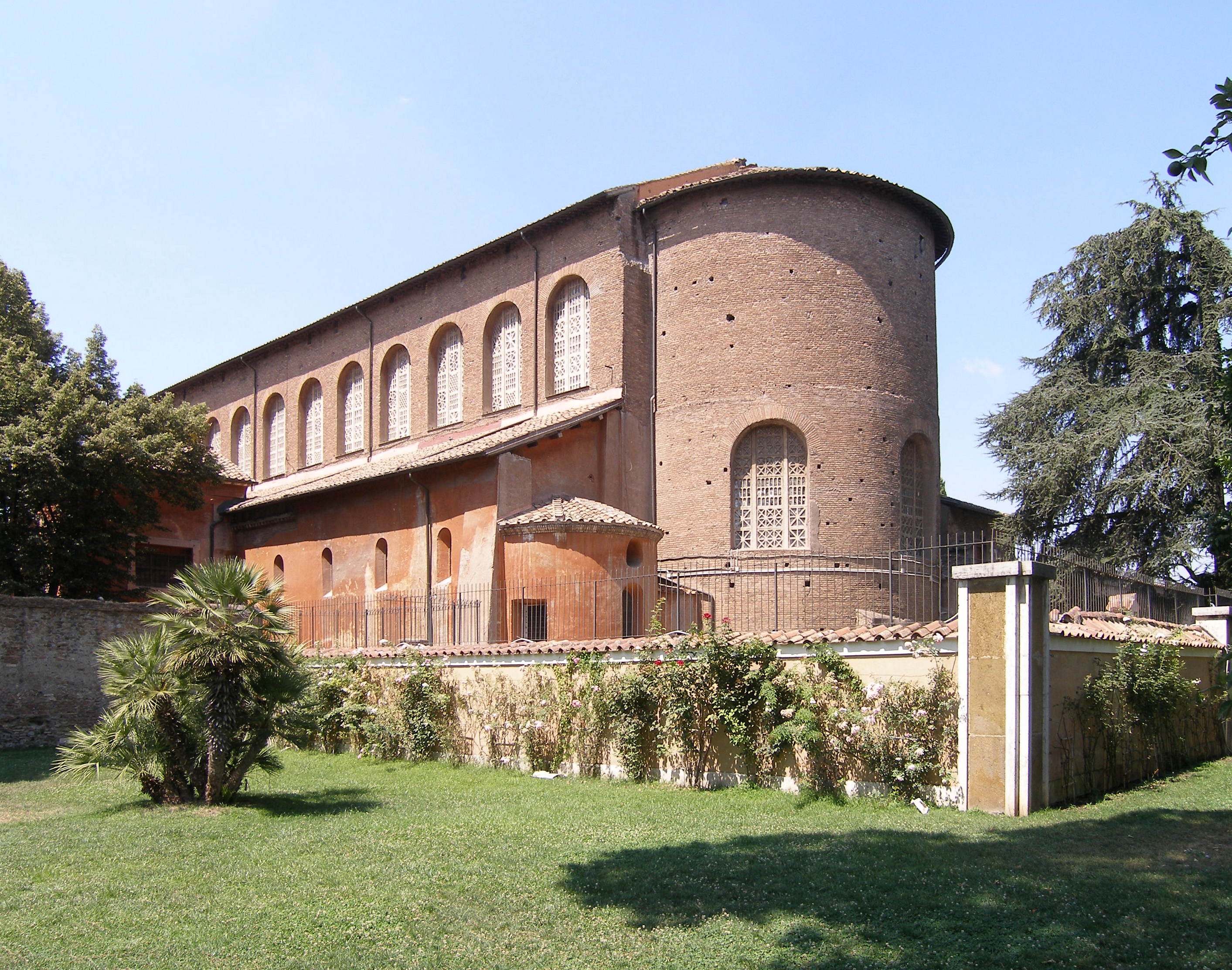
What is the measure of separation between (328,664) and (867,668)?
9818 millimetres

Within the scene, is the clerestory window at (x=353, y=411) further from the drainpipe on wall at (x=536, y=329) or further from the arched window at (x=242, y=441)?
the drainpipe on wall at (x=536, y=329)

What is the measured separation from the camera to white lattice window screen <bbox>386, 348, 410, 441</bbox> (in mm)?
28625

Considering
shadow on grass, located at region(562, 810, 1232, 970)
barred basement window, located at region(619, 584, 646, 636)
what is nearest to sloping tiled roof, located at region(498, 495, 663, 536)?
barred basement window, located at region(619, 584, 646, 636)

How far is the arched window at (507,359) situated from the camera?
25312 mm

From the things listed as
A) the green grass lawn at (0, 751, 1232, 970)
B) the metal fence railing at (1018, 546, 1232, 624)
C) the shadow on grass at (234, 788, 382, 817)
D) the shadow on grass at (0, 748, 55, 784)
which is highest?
the metal fence railing at (1018, 546, 1232, 624)

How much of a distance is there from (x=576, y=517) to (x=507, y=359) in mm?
7808

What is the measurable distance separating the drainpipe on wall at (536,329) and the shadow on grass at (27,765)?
39.9 feet

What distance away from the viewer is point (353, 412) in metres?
30.6

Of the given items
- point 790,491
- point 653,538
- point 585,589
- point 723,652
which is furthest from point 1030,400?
point 723,652

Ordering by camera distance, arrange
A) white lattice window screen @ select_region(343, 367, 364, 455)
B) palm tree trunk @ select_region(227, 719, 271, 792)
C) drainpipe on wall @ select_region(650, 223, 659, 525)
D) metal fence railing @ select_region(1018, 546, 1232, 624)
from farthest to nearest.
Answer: white lattice window screen @ select_region(343, 367, 364, 455) → drainpipe on wall @ select_region(650, 223, 659, 525) → metal fence railing @ select_region(1018, 546, 1232, 624) → palm tree trunk @ select_region(227, 719, 271, 792)

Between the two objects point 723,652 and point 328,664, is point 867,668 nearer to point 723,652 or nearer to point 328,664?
point 723,652

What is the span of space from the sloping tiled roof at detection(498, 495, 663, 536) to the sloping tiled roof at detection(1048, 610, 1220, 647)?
8548 mm

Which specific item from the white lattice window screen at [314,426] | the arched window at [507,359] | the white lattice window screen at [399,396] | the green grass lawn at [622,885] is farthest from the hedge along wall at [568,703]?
the white lattice window screen at [314,426]

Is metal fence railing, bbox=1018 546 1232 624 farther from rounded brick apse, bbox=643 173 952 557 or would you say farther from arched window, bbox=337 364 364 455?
arched window, bbox=337 364 364 455
